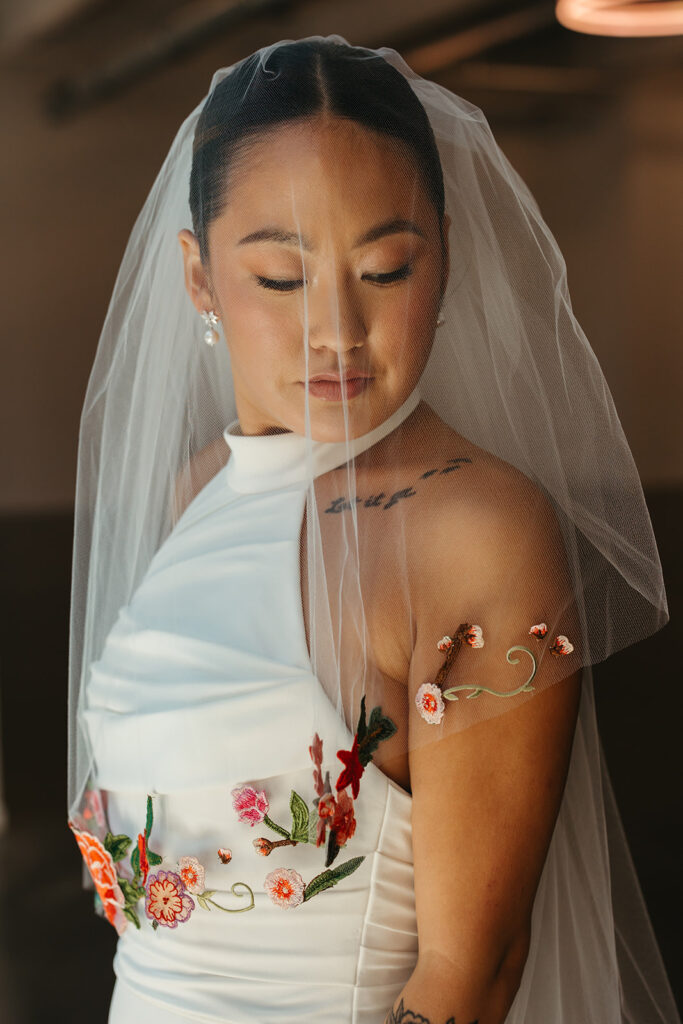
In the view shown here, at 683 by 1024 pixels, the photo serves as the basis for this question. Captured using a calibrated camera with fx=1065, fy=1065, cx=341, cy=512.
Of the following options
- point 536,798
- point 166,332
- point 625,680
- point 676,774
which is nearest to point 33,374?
point 166,332

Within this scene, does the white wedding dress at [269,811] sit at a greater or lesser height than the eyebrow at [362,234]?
lesser

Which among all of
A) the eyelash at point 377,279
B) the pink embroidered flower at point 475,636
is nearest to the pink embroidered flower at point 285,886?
the pink embroidered flower at point 475,636

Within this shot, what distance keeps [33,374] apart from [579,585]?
4.38ft

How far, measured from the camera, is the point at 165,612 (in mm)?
949

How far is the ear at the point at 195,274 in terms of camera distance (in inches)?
35.8

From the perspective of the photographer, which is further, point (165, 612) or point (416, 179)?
point (165, 612)

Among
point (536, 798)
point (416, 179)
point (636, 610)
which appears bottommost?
point (536, 798)

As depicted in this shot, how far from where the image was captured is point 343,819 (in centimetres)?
82

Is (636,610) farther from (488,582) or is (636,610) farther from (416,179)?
(416,179)

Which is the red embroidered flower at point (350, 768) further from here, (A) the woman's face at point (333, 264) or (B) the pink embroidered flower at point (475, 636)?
(A) the woman's face at point (333, 264)

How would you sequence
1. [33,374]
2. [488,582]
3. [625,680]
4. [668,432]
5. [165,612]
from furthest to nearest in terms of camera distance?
[33,374] → [625,680] → [668,432] → [165,612] → [488,582]

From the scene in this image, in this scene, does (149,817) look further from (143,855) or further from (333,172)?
(333,172)

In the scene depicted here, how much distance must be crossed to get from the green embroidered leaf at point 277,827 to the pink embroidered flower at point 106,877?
0.65 feet

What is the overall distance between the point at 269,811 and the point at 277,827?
0.05 ft
